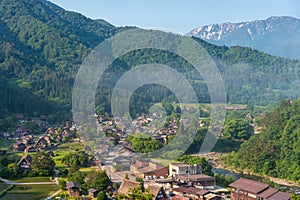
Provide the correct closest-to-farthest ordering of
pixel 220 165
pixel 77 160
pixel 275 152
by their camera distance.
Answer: pixel 77 160 < pixel 275 152 < pixel 220 165

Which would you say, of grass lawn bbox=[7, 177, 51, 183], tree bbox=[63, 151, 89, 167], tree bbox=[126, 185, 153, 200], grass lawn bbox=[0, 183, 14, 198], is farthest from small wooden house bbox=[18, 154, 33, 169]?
tree bbox=[126, 185, 153, 200]

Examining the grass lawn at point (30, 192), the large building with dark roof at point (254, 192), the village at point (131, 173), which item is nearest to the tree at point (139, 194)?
the village at point (131, 173)

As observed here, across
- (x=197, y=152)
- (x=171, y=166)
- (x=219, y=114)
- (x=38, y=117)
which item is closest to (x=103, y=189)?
(x=171, y=166)

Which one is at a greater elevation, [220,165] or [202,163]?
[202,163]

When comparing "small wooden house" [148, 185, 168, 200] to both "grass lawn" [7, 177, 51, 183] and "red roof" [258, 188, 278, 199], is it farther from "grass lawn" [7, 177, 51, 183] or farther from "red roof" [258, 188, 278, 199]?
"grass lawn" [7, 177, 51, 183]

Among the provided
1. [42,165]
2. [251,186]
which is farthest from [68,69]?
[251,186]

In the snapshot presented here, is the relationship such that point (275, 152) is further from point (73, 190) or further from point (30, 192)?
point (30, 192)

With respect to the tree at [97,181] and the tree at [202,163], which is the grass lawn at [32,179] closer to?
the tree at [97,181]
